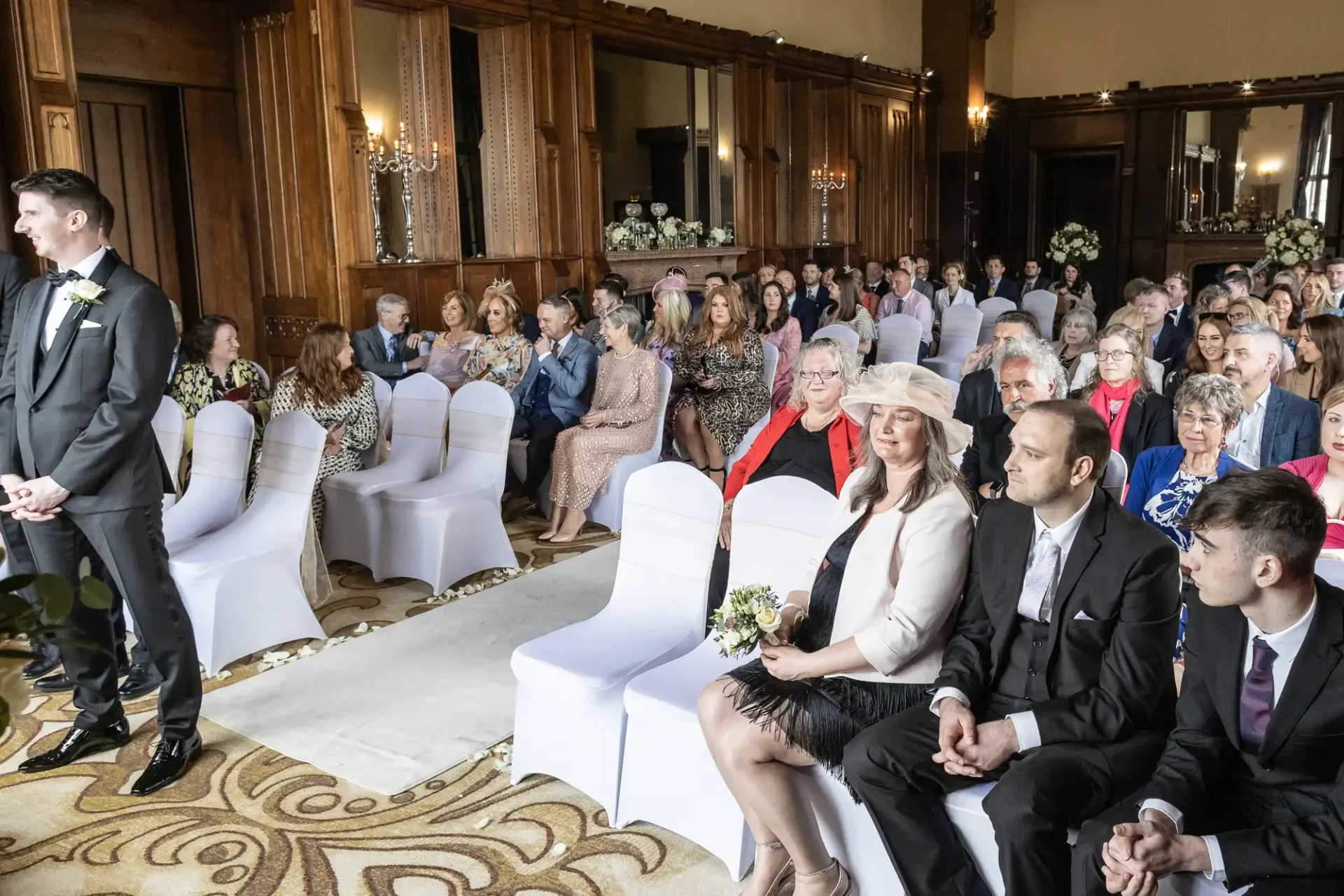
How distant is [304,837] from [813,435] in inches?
87.7

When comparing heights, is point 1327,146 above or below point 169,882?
above

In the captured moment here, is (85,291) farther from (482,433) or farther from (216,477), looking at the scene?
(482,433)

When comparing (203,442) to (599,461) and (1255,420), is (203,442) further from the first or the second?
(1255,420)

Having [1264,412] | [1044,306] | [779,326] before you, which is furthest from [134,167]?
[1044,306]

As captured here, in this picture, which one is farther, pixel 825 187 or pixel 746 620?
pixel 825 187

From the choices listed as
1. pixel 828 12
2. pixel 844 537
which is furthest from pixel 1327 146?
pixel 844 537

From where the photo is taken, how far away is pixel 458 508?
5.52m

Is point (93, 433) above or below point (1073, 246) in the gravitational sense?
below

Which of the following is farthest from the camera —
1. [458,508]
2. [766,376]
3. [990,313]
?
[990,313]

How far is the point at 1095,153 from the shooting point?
16.8 m

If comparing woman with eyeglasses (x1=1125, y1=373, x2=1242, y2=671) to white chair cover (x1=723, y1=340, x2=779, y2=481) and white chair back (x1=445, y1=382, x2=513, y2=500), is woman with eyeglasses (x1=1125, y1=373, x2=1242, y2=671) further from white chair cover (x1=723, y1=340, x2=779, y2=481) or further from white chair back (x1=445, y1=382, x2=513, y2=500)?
white chair cover (x1=723, y1=340, x2=779, y2=481)

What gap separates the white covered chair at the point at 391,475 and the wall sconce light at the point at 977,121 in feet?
37.5

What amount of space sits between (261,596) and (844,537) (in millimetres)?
2741

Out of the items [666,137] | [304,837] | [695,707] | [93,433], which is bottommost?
[304,837]
